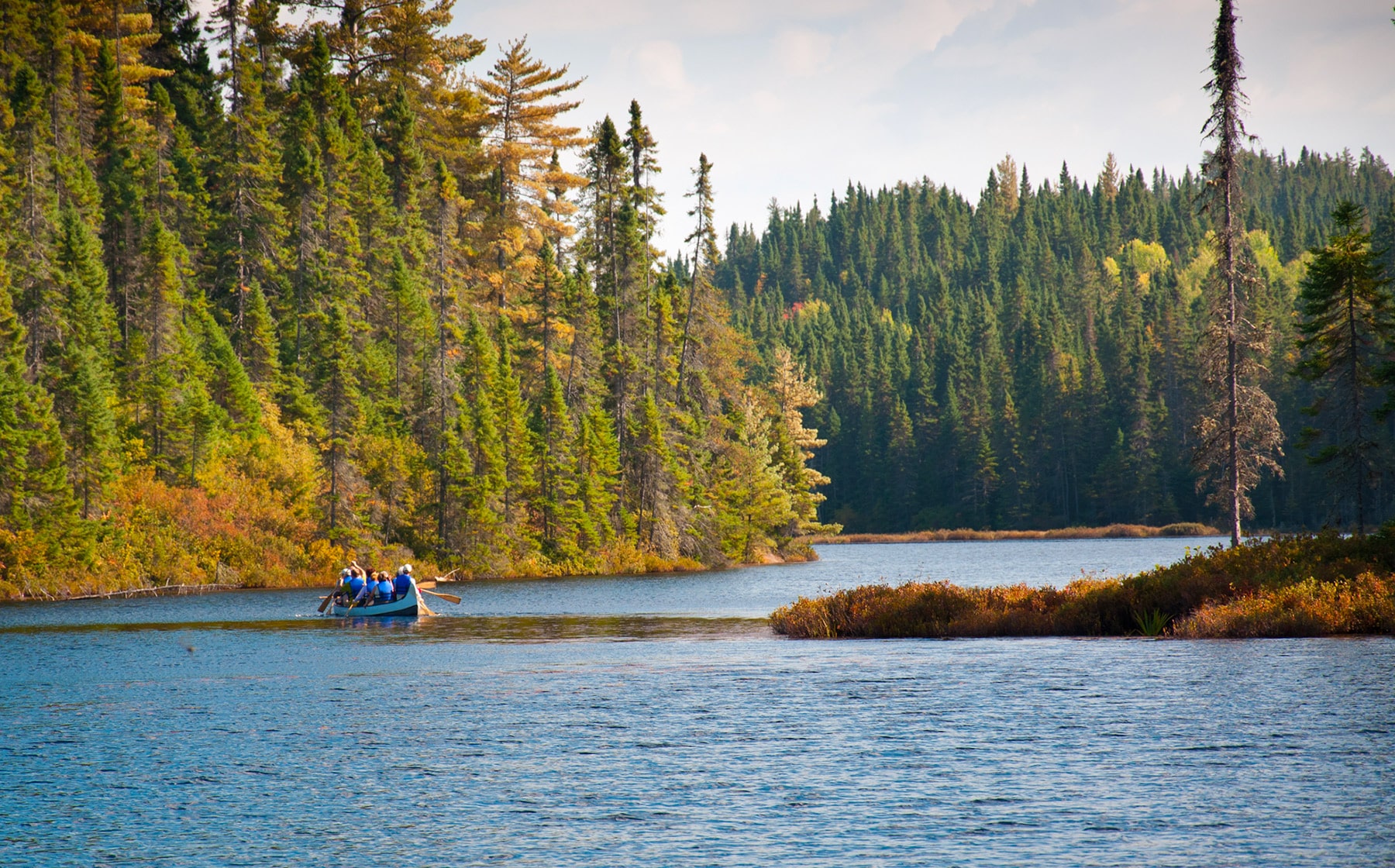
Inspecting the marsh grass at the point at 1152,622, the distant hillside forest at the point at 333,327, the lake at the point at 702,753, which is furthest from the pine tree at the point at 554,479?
the marsh grass at the point at 1152,622

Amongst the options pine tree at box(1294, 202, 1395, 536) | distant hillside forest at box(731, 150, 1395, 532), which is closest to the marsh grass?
pine tree at box(1294, 202, 1395, 536)

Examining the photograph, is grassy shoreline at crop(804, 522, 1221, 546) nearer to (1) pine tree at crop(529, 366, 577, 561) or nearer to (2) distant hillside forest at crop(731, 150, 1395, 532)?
(2) distant hillside forest at crop(731, 150, 1395, 532)

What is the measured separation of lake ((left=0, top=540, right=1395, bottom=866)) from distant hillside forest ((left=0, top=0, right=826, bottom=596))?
2627cm

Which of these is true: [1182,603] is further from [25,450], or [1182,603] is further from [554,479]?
[554,479]

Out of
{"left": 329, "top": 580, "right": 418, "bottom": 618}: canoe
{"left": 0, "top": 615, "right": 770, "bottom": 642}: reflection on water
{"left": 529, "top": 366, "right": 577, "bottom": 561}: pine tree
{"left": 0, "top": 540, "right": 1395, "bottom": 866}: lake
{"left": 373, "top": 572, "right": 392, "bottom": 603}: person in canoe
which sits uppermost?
{"left": 529, "top": 366, "right": 577, "bottom": 561}: pine tree

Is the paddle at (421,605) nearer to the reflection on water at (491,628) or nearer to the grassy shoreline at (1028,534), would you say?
the reflection on water at (491,628)

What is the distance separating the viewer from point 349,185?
83375 millimetres

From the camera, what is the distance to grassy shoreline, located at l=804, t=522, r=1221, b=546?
130 meters

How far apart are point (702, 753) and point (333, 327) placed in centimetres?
5468

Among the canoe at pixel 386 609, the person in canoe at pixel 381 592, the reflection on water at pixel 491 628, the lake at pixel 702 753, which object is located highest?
the person in canoe at pixel 381 592

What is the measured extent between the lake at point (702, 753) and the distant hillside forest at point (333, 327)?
26.3 metres

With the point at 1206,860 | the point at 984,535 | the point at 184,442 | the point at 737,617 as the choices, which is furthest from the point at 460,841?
the point at 984,535

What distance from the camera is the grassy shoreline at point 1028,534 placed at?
130125 millimetres

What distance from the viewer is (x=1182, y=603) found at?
33.2 meters
